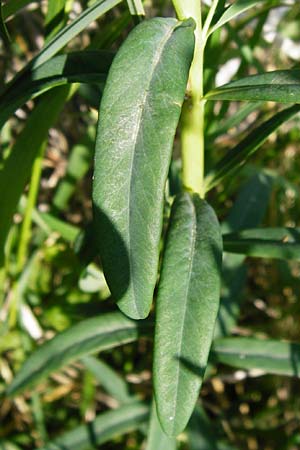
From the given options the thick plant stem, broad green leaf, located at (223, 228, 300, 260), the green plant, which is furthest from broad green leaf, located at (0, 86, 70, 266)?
broad green leaf, located at (223, 228, 300, 260)

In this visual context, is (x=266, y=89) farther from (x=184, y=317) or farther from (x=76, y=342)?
(x=76, y=342)

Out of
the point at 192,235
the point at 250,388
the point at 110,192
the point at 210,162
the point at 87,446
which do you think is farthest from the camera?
the point at 250,388

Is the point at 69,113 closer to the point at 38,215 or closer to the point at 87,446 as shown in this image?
the point at 38,215

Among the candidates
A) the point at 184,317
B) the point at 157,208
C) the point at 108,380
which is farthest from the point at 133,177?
the point at 108,380

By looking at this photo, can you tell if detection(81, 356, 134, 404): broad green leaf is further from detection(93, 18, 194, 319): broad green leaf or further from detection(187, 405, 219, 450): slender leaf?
detection(93, 18, 194, 319): broad green leaf

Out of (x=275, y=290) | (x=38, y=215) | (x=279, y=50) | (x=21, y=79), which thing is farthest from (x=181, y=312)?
(x=279, y=50)

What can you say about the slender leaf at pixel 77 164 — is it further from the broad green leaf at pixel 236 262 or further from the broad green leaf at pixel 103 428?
the broad green leaf at pixel 103 428
